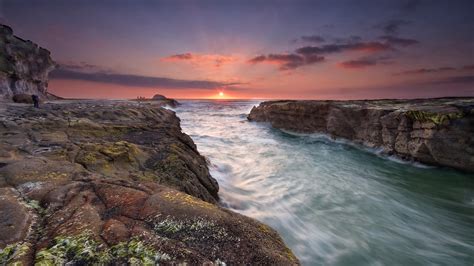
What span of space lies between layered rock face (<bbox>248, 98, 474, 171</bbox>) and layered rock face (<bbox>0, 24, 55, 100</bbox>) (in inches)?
1613

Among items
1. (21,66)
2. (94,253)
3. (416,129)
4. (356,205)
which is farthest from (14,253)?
(21,66)

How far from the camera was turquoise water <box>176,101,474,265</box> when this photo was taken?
6223mm

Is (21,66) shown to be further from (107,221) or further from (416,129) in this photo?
(416,129)

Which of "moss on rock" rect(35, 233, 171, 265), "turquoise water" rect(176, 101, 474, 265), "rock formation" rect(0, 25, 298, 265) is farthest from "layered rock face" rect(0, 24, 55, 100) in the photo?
"moss on rock" rect(35, 233, 171, 265)

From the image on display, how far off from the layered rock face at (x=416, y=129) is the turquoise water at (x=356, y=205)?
76 cm

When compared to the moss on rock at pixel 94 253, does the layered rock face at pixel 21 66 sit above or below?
above

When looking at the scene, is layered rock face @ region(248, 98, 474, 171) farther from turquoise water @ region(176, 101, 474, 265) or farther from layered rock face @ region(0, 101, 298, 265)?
layered rock face @ region(0, 101, 298, 265)

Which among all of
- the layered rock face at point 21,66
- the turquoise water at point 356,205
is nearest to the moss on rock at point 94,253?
the turquoise water at point 356,205

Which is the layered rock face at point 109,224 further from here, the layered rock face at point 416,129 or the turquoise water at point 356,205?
the layered rock face at point 416,129

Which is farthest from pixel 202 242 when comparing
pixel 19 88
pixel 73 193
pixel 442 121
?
pixel 19 88

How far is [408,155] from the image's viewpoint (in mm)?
13617

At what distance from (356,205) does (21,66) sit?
176 feet

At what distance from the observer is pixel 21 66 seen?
40.5 meters

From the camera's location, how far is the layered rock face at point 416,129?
1161cm
